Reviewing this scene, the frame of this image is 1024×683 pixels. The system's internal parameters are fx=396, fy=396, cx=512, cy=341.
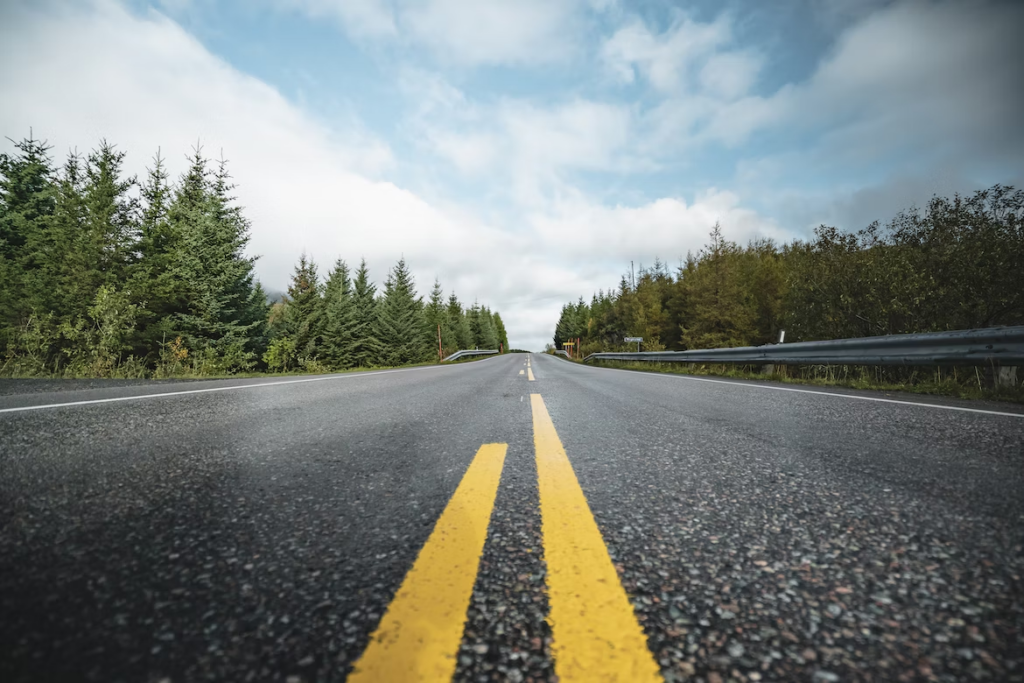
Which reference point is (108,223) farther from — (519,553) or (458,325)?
(458,325)

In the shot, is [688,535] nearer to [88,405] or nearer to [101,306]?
[88,405]

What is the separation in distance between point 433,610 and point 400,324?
3578 centimetres

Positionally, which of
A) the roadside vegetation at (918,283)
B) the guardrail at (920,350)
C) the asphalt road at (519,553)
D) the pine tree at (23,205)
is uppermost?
the pine tree at (23,205)

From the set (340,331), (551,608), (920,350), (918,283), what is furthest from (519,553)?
(340,331)

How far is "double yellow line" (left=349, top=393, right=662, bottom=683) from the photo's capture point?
0.72m

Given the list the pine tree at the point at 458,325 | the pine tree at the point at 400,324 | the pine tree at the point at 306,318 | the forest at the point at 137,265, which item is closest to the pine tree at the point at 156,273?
the forest at the point at 137,265

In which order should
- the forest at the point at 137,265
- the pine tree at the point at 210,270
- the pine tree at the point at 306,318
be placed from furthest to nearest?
1. the pine tree at the point at 306,318
2. the pine tree at the point at 210,270
3. the forest at the point at 137,265

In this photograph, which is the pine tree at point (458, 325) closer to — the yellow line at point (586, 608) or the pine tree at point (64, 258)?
the pine tree at point (64, 258)

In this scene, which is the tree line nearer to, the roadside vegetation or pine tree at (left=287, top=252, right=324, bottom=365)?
the roadside vegetation

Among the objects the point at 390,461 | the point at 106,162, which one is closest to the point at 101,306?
the point at 106,162

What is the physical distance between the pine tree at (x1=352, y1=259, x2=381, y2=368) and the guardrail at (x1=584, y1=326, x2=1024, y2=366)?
28.1 meters

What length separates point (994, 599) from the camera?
36.4 inches

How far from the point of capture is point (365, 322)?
1232 inches

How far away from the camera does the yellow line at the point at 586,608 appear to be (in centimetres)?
73
